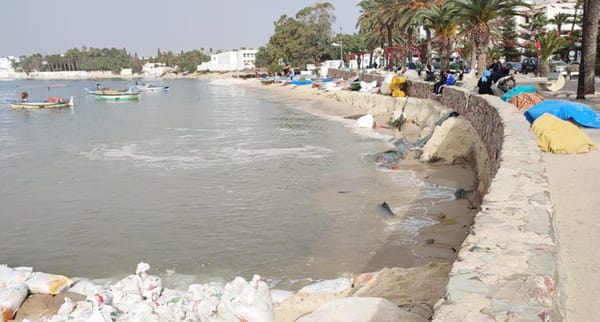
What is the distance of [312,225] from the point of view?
1041cm

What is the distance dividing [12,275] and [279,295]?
4.22 m

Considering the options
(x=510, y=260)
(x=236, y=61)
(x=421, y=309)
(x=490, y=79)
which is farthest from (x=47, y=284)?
(x=236, y=61)

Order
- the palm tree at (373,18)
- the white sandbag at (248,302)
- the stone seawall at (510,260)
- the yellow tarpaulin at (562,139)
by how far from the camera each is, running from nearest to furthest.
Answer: the stone seawall at (510,260), the white sandbag at (248,302), the yellow tarpaulin at (562,139), the palm tree at (373,18)

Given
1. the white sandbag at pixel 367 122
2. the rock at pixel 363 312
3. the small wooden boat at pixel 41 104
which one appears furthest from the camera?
the small wooden boat at pixel 41 104

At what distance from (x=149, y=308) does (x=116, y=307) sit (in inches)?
15.3

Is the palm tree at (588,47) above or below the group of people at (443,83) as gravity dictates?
above

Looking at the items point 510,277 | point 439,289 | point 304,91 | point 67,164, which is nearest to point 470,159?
point 439,289

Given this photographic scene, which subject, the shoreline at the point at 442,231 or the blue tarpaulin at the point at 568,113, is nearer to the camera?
the shoreline at the point at 442,231

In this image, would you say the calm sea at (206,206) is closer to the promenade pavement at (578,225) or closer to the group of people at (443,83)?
the promenade pavement at (578,225)

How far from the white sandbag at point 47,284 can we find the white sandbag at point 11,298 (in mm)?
140

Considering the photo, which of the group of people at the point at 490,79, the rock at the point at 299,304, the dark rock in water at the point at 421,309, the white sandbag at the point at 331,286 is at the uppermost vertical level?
the group of people at the point at 490,79

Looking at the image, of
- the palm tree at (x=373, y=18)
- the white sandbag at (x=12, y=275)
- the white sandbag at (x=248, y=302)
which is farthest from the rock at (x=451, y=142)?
the palm tree at (x=373, y=18)

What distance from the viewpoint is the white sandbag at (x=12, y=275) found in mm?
7543

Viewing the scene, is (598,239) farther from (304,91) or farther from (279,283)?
(304,91)
